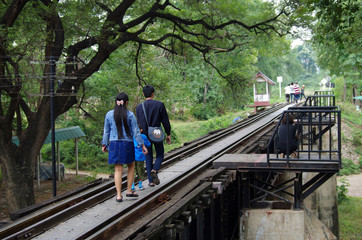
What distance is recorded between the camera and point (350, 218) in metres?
22.4

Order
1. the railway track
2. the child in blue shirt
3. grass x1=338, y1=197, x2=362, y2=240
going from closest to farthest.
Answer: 1. the railway track
2. the child in blue shirt
3. grass x1=338, y1=197, x2=362, y2=240

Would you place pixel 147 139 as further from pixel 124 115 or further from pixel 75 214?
pixel 75 214

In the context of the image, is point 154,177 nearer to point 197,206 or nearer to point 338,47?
point 197,206

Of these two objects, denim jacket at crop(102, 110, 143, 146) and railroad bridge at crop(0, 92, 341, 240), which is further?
denim jacket at crop(102, 110, 143, 146)

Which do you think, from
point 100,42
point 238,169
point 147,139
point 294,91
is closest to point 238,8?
point 100,42

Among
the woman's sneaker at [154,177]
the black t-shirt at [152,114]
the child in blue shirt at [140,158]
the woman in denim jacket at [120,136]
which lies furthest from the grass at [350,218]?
the woman in denim jacket at [120,136]

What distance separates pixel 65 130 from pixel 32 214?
58.6 feet

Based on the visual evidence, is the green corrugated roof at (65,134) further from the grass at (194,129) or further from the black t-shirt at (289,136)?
the black t-shirt at (289,136)

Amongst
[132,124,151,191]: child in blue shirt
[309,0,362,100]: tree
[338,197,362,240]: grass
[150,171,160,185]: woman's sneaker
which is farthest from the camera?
[338,197,362,240]: grass

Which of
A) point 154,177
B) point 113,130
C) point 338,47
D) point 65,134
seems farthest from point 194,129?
point 113,130

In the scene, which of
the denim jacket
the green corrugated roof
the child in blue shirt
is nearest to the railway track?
the child in blue shirt

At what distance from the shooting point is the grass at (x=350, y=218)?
65.1ft

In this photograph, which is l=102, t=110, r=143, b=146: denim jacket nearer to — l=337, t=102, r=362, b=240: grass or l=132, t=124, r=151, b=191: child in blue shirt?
l=132, t=124, r=151, b=191: child in blue shirt

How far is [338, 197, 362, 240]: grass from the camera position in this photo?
65.1 feet
